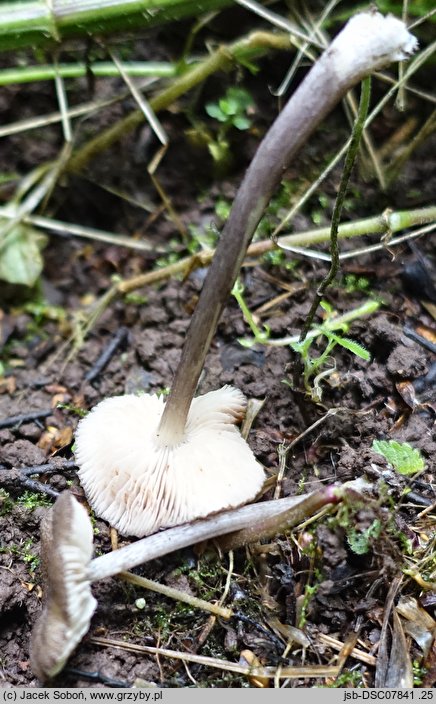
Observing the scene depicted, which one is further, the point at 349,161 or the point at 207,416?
the point at 207,416

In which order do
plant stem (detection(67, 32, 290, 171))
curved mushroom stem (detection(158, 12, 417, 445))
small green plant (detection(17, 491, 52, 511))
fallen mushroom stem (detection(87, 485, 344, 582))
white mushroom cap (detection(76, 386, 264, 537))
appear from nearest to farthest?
curved mushroom stem (detection(158, 12, 417, 445))
fallen mushroom stem (detection(87, 485, 344, 582))
white mushroom cap (detection(76, 386, 264, 537))
small green plant (detection(17, 491, 52, 511))
plant stem (detection(67, 32, 290, 171))

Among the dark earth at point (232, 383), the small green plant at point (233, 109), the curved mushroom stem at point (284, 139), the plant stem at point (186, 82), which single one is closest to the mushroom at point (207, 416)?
the curved mushroom stem at point (284, 139)

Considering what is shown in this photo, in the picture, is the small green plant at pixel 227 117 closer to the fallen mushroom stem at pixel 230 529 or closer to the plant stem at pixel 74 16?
the plant stem at pixel 74 16

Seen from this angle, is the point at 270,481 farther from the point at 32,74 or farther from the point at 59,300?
the point at 32,74

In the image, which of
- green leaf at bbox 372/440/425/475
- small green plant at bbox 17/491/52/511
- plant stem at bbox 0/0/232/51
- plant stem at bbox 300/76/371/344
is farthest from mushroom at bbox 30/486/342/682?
plant stem at bbox 0/0/232/51

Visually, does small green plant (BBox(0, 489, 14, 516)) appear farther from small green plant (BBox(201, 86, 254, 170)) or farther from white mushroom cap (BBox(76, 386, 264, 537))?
small green plant (BBox(201, 86, 254, 170))

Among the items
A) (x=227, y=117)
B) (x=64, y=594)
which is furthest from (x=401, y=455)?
(x=227, y=117)

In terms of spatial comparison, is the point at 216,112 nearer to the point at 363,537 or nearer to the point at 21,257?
the point at 21,257
